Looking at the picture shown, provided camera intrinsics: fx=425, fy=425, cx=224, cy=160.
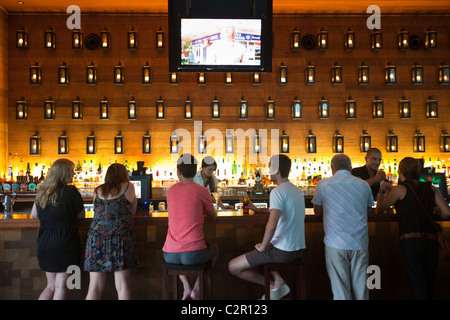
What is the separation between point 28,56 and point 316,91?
486 cm

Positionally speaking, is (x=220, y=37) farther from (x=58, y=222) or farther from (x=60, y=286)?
(x=60, y=286)

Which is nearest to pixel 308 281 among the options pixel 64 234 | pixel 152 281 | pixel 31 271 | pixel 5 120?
pixel 152 281

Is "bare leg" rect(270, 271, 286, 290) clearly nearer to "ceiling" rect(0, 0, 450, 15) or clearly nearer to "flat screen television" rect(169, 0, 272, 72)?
"flat screen television" rect(169, 0, 272, 72)

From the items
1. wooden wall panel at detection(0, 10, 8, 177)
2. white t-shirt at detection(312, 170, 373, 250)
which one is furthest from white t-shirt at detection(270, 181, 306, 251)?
wooden wall panel at detection(0, 10, 8, 177)

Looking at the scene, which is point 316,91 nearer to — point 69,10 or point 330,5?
point 330,5

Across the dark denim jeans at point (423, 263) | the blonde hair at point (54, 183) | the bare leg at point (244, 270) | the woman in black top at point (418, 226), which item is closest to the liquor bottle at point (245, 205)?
the bare leg at point (244, 270)

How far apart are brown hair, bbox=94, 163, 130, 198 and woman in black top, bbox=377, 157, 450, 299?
2.01m

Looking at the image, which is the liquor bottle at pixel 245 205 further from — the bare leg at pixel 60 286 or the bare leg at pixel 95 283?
the bare leg at pixel 60 286

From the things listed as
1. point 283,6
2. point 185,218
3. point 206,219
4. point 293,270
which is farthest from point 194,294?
point 283,6

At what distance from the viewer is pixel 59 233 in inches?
120

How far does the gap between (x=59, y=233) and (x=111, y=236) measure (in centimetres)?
38

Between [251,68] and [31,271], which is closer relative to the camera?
[31,271]

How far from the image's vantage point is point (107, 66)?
711 centimetres

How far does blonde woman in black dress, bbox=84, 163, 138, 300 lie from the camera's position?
2.99 meters
